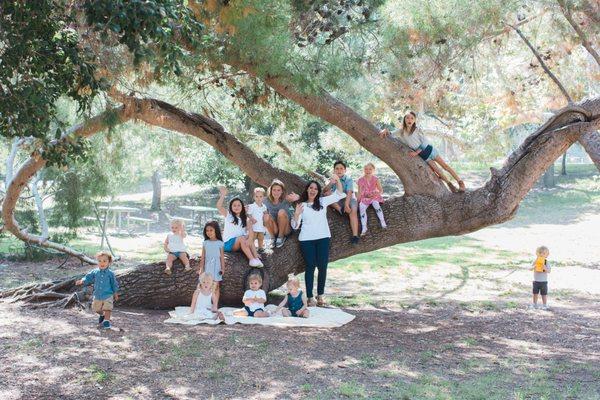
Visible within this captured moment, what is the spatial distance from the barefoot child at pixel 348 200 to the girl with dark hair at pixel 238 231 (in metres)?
0.97

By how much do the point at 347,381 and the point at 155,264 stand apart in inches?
127

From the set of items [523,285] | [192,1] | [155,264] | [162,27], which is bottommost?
[523,285]

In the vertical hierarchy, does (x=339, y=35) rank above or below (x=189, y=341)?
above

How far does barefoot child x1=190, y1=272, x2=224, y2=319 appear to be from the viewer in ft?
23.8

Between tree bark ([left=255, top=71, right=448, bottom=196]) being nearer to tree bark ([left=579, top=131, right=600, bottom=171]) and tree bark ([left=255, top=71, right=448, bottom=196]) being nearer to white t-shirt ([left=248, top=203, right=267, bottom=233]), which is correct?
white t-shirt ([left=248, top=203, right=267, bottom=233])

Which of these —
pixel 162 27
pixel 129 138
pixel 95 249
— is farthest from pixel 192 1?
pixel 95 249

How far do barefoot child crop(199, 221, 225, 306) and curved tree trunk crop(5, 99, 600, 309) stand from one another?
8.9 inches

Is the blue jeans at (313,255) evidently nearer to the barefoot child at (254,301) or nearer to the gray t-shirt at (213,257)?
the barefoot child at (254,301)

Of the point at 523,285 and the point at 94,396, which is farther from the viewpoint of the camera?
the point at 523,285

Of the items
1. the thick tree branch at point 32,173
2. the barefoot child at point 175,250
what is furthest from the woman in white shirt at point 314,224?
the thick tree branch at point 32,173

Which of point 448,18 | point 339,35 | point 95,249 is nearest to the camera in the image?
point 448,18

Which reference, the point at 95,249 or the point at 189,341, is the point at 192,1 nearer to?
the point at 189,341

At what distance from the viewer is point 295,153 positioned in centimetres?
1295

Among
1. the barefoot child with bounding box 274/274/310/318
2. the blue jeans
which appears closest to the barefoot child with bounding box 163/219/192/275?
the barefoot child with bounding box 274/274/310/318
